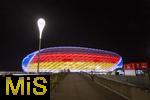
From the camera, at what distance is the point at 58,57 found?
188 meters

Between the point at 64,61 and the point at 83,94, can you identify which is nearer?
the point at 83,94

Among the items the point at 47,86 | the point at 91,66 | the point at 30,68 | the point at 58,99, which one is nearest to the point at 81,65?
the point at 91,66

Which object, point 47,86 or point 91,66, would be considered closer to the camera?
point 47,86

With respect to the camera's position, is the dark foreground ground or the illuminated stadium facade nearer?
the dark foreground ground

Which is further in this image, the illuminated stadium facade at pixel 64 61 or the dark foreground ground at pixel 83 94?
the illuminated stadium facade at pixel 64 61

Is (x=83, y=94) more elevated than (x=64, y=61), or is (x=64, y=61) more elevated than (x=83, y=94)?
(x=64, y=61)

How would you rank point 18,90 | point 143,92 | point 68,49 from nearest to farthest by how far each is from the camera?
point 18,90 < point 143,92 < point 68,49

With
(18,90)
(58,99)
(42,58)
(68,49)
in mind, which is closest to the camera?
(18,90)

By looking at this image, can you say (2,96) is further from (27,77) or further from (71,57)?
(71,57)

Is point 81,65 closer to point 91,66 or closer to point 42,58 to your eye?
point 91,66

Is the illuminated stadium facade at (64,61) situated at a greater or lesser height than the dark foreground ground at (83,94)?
greater

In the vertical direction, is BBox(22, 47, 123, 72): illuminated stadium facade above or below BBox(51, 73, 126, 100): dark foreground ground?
above

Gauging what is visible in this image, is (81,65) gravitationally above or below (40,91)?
above

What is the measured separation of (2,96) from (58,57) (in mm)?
182192
